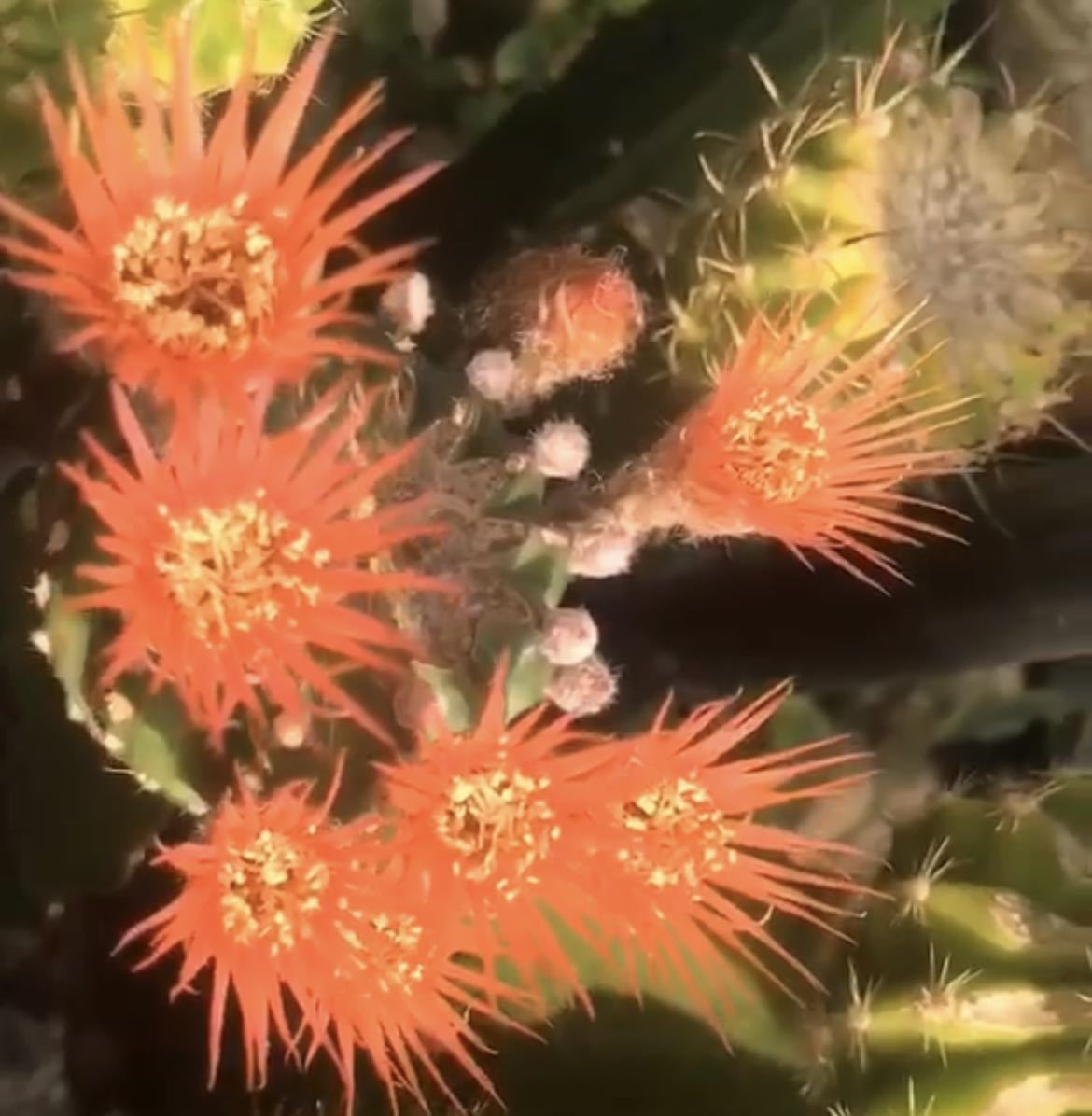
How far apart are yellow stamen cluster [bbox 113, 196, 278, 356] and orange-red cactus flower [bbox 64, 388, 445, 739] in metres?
0.02

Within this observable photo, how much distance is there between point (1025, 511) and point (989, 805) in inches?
5.7

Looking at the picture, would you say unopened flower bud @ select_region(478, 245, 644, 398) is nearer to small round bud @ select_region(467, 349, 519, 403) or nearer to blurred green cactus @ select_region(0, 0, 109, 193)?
small round bud @ select_region(467, 349, 519, 403)

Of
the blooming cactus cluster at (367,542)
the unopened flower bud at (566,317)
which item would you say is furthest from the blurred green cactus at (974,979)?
the unopened flower bud at (566,317)

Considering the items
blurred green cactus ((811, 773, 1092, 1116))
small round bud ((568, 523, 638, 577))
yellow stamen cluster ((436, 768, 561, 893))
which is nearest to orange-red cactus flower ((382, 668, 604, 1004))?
yellow stamen cluster ((436, 768, 561, 893))

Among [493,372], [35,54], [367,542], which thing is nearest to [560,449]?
[493,372]

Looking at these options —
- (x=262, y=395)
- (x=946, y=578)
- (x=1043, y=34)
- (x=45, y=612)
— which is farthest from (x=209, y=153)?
(x=1043, y=34)

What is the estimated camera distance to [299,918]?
0.70 m

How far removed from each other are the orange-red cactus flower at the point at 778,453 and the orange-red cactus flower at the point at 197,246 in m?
0.18

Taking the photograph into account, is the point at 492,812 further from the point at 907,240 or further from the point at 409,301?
the point at 907,240

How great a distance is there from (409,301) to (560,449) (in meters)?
0.08

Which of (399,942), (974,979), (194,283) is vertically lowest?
(974,979)

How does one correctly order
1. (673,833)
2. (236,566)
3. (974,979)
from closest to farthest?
(236,566) → (673,833) → (974,979)

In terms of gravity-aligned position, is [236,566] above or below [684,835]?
above

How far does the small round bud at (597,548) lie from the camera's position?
0.82 m
